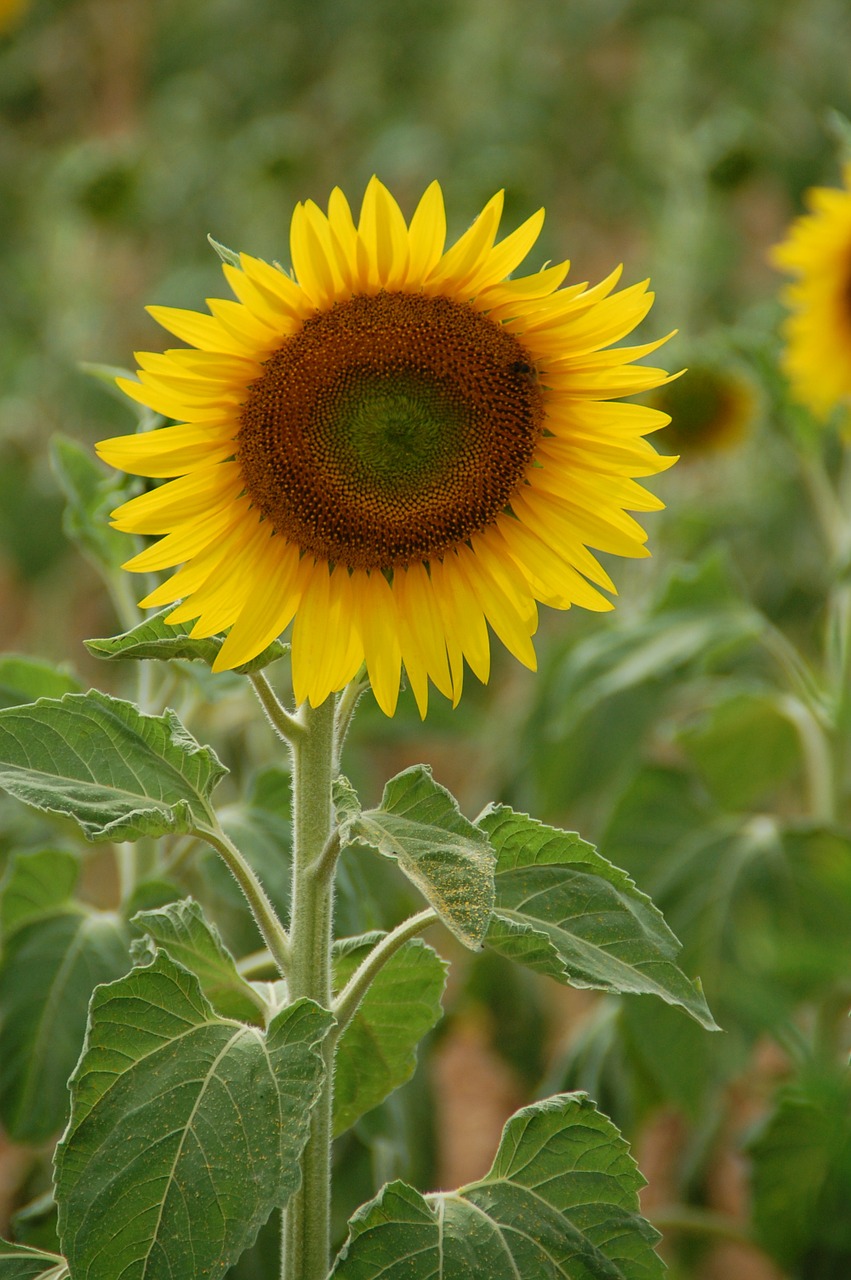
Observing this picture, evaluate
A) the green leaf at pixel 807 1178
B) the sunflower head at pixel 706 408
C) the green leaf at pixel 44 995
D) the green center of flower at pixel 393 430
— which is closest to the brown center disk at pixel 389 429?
the green center of flower at pixel 393 430

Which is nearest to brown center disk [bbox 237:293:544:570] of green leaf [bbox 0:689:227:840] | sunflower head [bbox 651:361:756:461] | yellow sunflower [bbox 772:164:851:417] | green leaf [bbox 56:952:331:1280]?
green leaf [bbox 0:689:227:840]

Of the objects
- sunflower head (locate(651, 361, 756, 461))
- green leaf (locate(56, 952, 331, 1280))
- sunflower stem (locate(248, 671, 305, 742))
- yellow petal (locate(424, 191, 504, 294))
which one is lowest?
green leaf (locate(56, 952, 331, 1280))

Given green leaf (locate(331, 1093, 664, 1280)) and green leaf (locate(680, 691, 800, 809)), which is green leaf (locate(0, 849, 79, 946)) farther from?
green leaf (locate(680, 691, 800, 809))

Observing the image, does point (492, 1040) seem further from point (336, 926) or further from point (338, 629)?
point (338, 629)

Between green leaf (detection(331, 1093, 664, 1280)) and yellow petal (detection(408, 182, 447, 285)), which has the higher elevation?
yellow petal (detection(408, 182, 447, 285))

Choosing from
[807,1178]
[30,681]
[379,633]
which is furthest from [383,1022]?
[807,1178]

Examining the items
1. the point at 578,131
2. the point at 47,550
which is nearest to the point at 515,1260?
the point at 47,550
